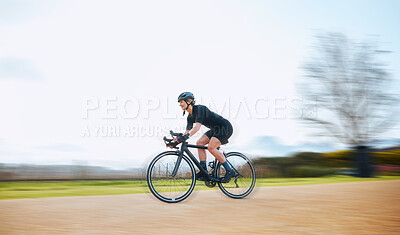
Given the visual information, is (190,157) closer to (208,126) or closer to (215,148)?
(215,148)

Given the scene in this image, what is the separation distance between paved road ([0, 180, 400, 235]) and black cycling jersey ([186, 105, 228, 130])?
1.43m

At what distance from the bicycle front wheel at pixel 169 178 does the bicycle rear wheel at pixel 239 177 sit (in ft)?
2.68

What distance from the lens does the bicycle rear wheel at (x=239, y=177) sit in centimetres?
779

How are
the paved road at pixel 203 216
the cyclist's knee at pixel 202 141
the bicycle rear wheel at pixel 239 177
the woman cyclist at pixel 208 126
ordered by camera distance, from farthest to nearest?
1. the bicycle rear wheel at pixel 239 177
2. the cyclist's knee at pixel 202 141
3. the woman cyclist at pixel 208 126
4. the paved road at pixel 203 216

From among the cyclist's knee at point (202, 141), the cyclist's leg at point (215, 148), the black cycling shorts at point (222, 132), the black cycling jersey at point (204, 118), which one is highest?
the black cycling jersey at point (204, 118)

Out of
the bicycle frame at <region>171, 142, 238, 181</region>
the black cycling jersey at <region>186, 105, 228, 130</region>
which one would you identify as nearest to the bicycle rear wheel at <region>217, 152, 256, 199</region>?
the bicycle frame at <region>171, 142, 238, 181</region>

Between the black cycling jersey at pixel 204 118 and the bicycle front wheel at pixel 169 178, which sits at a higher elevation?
the black cycling jersey at pixel 204 118

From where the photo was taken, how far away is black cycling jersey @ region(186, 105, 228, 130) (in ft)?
22.9

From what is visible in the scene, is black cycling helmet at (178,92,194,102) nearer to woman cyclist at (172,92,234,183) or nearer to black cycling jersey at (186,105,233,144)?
woman cyclist at (172,92,234,183)

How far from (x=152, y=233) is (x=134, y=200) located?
10.0 ft

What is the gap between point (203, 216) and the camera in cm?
550

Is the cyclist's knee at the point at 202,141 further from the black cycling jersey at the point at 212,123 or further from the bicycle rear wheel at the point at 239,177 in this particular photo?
the bicycle rear wheel at the point at 239,177

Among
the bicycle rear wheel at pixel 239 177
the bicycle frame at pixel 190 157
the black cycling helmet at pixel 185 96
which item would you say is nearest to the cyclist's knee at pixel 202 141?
the bicycle frame at pixel 190 157

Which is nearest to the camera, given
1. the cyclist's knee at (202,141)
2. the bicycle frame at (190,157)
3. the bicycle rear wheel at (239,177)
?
the bicycle frame at (190,157)
